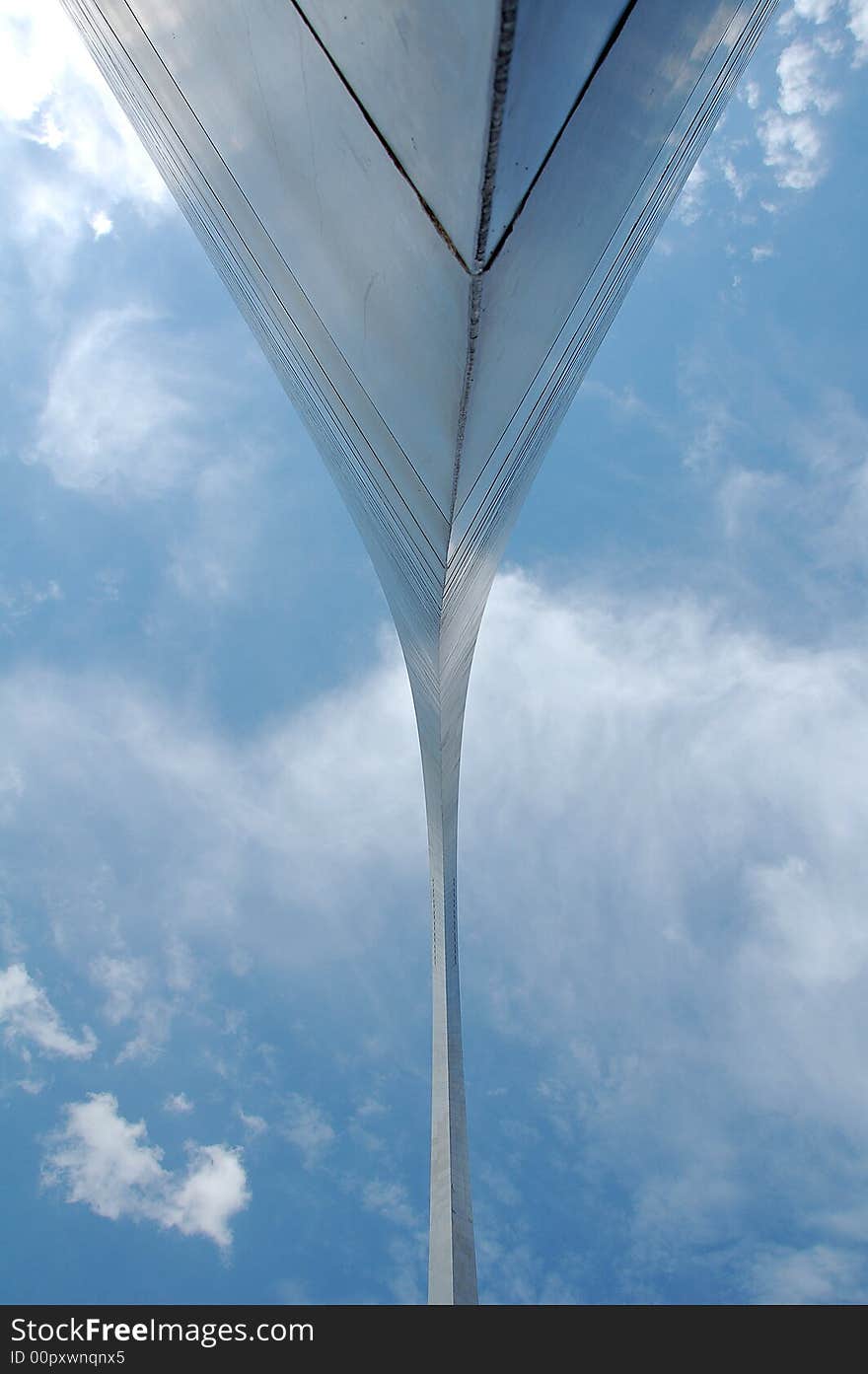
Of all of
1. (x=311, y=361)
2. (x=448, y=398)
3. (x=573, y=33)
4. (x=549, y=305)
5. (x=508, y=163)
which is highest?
(x=311, y=361)

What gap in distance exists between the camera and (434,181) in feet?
14.6

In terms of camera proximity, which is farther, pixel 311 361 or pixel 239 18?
pixel 311 361

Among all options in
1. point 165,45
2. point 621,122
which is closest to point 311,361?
point 165,45

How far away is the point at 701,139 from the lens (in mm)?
12289

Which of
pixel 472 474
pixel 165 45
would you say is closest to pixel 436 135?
pixel 472 474

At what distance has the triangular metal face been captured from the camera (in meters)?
4.14

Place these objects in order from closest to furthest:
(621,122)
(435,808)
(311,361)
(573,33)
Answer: (573,33), (621,122), (311,361), (435,808)

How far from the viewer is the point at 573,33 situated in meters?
4.05

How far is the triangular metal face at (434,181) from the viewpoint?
4141mm

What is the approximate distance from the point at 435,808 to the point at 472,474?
13.6 meters

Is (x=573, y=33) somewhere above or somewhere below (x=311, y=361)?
below
